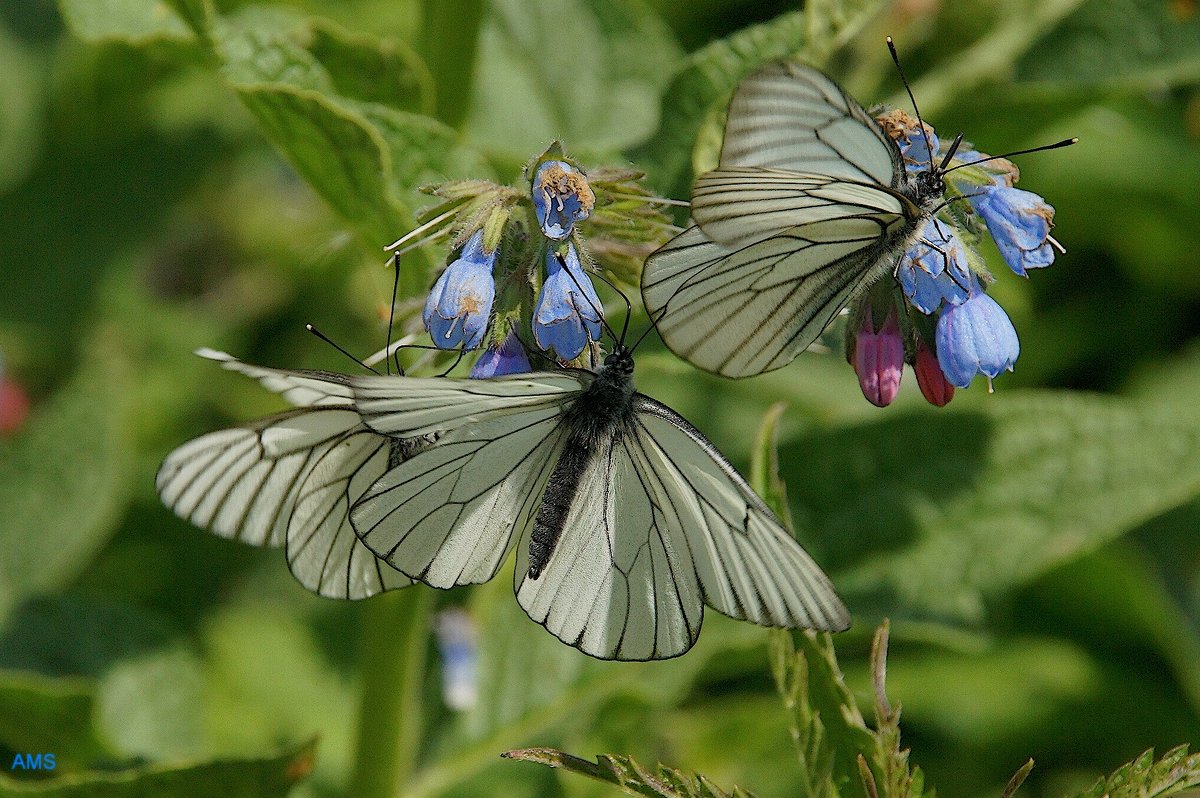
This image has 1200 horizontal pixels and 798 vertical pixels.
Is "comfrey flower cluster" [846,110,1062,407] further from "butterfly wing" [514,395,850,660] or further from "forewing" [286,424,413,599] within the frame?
"forewing" [286,424,413,599]

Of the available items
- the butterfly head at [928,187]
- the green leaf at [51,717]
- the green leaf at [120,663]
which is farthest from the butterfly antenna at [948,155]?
the green leaf at [120,663]

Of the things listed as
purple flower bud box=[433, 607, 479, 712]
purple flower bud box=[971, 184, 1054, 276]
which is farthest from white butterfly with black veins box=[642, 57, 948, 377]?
purple flower bud box=[433, 607, 479, 712]

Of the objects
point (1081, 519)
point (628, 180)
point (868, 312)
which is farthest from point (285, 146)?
point (1081, 519)

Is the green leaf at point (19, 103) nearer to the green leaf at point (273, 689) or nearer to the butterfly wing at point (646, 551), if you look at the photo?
the green leaf at point (273, 689)

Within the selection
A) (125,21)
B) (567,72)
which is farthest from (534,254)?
(567,72)

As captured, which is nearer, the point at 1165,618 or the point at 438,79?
the point at 438,79

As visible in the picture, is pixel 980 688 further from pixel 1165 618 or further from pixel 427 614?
pixel 427 614
